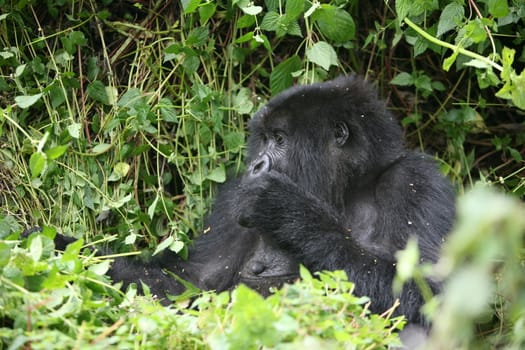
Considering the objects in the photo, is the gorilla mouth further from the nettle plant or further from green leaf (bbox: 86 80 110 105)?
green leaf (bbox: 86 80 110 105)

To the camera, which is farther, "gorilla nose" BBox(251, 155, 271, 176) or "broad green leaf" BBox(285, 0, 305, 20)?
"broad green leaf" BBox(285, 0, 305, 20)

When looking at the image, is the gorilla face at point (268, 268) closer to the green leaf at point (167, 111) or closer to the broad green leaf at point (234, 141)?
the broad green leaf at point (234, 141)

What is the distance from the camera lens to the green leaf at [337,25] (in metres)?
4.59

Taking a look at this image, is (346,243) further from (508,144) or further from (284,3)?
(508,144)

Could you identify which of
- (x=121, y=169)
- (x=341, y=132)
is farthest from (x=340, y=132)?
(x=121, y=169)

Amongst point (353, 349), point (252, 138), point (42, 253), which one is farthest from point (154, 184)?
point (353, 349)

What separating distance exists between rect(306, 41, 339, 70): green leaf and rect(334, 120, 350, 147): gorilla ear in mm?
553

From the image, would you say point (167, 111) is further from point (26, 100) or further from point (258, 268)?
point (258, 268)

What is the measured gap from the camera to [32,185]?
4.90 m

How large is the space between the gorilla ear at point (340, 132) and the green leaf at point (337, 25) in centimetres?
65

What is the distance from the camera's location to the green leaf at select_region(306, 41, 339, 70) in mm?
4684

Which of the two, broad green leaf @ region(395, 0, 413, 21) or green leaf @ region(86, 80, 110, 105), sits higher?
A: broad green leaf @ region(395, 0, 413, 21)

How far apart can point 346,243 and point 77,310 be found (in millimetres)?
1528

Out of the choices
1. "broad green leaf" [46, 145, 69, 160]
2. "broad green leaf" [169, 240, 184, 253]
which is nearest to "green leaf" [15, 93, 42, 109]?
"broad green leaf" [169, 240, 184, 253]
